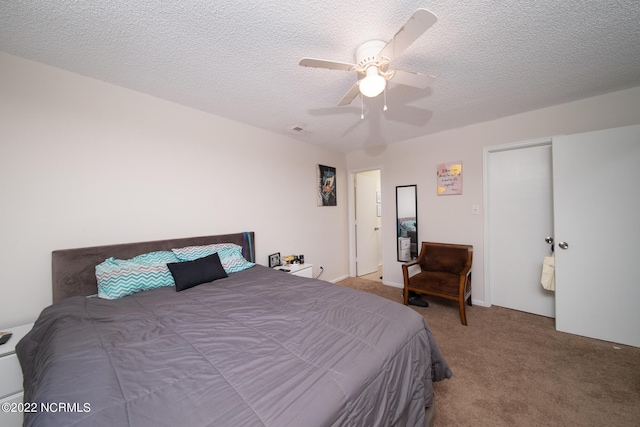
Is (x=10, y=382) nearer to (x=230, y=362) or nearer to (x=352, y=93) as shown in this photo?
(x=230, y=362)

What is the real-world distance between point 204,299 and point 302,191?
227cm

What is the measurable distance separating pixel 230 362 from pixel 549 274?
10.9 feet

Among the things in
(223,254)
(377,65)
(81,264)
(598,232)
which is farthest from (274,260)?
(598,232)

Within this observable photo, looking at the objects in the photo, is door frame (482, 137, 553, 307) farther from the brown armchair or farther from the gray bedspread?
the gray bedspread

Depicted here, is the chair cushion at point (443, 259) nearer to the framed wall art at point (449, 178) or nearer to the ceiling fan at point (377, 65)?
the framed wall art at point (449, 178)

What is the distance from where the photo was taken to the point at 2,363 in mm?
1254

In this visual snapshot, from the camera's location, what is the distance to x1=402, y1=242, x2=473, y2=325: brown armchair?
2633mm

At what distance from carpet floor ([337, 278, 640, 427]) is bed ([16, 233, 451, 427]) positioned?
376 mm

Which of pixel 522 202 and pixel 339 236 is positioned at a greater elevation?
pixel 522 202

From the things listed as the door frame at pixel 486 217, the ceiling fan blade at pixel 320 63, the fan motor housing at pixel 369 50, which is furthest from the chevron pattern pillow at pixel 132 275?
the door frame at pixel 486 217

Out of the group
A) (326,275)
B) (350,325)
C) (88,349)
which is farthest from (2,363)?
(326,275)

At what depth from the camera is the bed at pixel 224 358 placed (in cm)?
75

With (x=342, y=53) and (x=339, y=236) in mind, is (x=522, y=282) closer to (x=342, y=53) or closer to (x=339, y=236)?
(x=339, y=236)

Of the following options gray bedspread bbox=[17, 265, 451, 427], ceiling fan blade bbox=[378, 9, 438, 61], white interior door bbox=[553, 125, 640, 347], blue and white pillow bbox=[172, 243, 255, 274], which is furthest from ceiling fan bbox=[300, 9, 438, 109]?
white interior door bbox=[553, 125, 640, 347]
